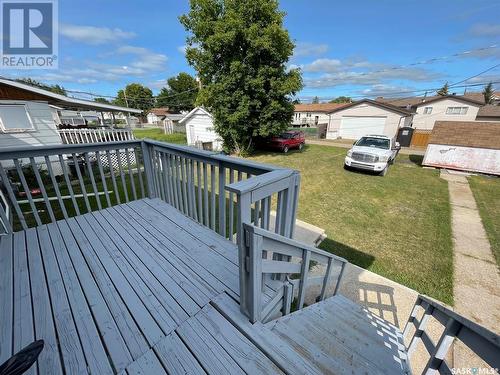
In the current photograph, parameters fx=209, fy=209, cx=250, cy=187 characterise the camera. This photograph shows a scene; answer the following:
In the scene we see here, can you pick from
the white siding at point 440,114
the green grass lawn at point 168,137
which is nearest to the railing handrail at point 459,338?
Result: the green grass lawn at point 168,137

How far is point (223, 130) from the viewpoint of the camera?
1332cm

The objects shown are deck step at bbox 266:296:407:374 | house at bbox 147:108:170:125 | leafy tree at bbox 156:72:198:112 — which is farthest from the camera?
leafy tree at bbox 156:72:198:112

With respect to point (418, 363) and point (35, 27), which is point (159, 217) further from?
point (35, 27)

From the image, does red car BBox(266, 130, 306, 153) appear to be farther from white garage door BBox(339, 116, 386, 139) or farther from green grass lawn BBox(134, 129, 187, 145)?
white garage door BBox(339, 116, 386, 139)

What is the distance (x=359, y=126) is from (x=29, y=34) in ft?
74.8

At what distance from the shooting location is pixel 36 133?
7.98m

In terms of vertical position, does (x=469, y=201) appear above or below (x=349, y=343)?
above

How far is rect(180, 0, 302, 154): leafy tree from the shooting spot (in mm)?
11172

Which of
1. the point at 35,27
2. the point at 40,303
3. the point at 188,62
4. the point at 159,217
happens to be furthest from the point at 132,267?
the point at 188,62

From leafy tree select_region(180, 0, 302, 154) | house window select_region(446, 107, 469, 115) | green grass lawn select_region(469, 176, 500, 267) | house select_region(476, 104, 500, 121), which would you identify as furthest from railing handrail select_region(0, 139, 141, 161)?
house select_region(476, 104, 500, 121)

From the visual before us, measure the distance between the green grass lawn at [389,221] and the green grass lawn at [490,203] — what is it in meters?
0.73

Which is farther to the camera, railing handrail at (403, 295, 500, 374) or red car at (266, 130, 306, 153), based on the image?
red car at (266, 130, 306, 153)

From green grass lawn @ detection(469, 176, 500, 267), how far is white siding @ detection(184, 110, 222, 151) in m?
13.0

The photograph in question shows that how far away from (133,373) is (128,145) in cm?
295
